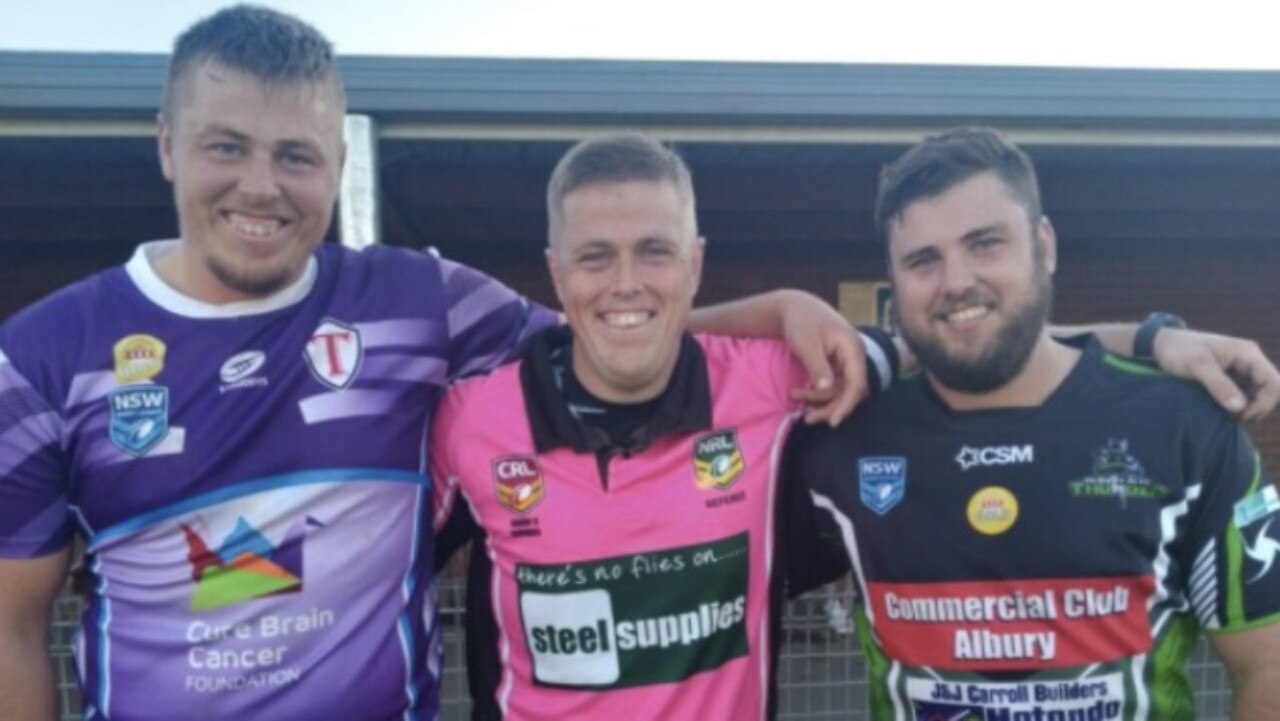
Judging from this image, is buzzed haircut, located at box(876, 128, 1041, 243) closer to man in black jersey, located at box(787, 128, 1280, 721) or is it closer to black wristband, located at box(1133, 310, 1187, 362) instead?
man in black jersey, located at box(787, 128, 1280, 721)

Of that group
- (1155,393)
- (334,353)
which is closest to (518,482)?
(334,353)

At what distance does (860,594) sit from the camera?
6.93ft

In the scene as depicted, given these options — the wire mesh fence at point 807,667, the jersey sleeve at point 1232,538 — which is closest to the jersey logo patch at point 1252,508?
the jersey sleeve at point 1232,538

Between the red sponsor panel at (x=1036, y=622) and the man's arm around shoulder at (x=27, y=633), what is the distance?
1.69 meters

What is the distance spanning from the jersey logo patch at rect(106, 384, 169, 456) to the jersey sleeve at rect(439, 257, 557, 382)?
59 centimetres

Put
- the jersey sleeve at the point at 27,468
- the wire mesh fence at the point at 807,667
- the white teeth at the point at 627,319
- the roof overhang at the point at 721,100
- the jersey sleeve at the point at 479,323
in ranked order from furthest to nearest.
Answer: the roof overhang at the point at 721,100
the wire mesh fence at the point at 807,667
the jersey sleeve at the point at 479,323
the white teeth at the point at 627,319
the jersey sleeve at the point at 27,468

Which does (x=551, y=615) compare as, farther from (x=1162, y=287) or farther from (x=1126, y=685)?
(x=1162, y=287)

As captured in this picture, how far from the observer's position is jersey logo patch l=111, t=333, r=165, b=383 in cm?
188

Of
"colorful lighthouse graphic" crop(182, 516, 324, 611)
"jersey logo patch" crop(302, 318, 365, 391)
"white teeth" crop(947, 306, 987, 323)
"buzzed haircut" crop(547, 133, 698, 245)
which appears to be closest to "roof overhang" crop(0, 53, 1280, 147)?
"buzzed haircut" crop(547, 133, 698, 245)

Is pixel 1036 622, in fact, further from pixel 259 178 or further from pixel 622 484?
pixel 259 178

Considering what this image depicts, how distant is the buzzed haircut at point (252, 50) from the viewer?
1.89m

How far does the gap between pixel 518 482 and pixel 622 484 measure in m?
0.22

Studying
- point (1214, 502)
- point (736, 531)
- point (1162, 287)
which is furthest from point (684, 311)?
point (1162, 287)

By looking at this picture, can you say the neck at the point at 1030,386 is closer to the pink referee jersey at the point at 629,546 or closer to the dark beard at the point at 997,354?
the dark beard at the point at 997,354
